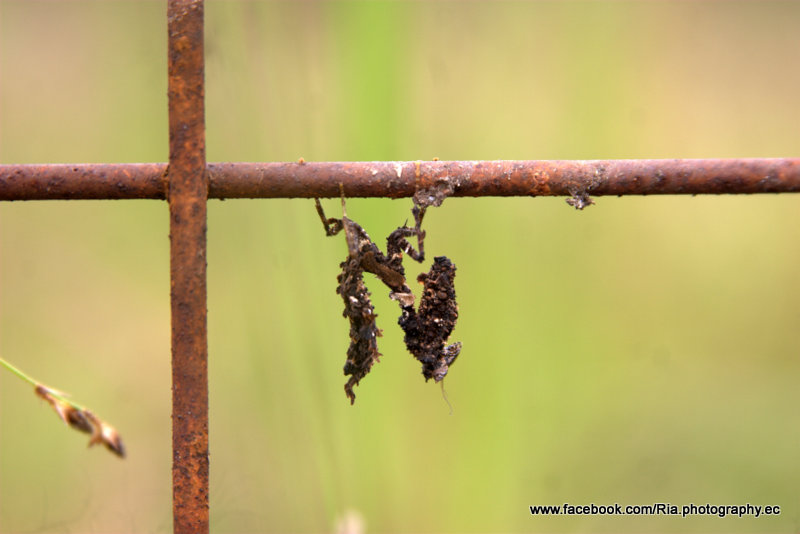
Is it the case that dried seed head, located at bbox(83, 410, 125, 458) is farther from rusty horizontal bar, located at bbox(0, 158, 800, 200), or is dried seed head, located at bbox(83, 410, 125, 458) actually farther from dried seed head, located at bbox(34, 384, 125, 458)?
rusty horizontal bar, located at bbox(0, 158, 800, 200)

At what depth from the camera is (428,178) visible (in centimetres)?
53

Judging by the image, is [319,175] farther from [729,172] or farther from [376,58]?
[376,58]

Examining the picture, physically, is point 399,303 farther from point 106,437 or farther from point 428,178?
point 106,437

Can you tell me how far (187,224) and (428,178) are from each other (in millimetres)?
203

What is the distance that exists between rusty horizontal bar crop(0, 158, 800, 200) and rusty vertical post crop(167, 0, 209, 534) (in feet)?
0.09

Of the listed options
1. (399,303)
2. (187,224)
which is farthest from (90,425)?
(399,303)

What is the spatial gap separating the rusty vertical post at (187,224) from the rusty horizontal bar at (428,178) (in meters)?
0.03

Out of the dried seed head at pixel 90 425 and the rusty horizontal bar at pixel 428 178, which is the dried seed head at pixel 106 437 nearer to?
the dried seed head at pixel 90 425

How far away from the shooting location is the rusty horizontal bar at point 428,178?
0.52m

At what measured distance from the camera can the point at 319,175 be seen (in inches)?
20.6

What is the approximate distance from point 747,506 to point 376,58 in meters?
0.95

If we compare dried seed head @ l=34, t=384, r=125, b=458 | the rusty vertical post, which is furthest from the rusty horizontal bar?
dried seed head @ l=34, t=384, r=125, b=458

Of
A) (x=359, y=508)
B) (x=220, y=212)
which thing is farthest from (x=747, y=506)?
(x=220, y=212)

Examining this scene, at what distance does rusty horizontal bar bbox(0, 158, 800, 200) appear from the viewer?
517 millimetres
